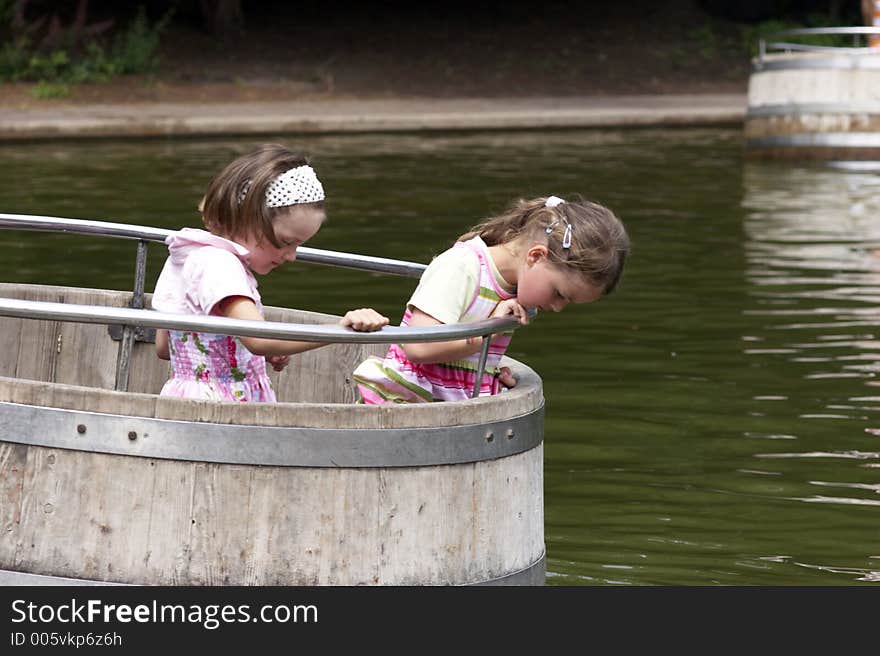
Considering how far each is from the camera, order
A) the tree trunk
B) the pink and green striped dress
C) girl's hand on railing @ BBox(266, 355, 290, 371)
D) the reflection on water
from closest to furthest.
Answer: the pink and green striped dress
girl's hand on railing @ BBox(266, 355, 290, 371)
the reflection on water
the tree trunk

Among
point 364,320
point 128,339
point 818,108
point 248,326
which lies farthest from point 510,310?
point 818,108

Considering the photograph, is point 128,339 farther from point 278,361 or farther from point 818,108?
point 818,108

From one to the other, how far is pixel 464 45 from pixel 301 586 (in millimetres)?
28623

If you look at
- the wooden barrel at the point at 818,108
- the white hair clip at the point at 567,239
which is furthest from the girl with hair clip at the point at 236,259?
the wooden barrel at the point at 818,108

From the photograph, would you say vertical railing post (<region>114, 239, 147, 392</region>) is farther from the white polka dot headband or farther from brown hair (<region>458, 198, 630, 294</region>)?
brown hair (<region>458, 198, 630, 294</region>)

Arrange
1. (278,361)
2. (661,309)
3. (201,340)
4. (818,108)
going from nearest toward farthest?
1. (201,340)
2. (278,361)
3. (661,309)
4. (818,108)

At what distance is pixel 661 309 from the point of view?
38.3 ft

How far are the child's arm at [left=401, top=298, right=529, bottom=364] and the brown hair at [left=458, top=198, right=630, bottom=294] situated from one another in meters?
0.18

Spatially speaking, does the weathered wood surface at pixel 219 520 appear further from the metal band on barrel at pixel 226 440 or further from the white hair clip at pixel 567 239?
the white hair clip at pixel 567 239

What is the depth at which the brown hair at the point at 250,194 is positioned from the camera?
495cm

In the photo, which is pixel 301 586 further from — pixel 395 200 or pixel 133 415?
pixel 395 200

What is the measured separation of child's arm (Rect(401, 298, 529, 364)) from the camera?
497cm

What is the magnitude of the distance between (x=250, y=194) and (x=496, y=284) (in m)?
0.76

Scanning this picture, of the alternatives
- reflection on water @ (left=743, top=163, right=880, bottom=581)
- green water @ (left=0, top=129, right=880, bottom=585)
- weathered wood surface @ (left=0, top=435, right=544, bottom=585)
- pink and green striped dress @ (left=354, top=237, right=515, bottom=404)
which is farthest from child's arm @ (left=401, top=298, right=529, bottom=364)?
reflection on water @ (left=743, top=163, right=880, bottom=581)
